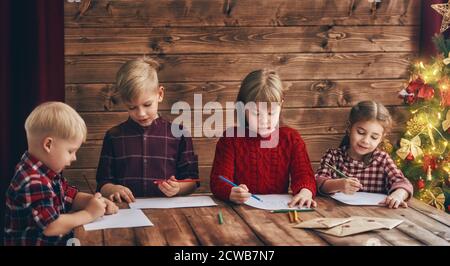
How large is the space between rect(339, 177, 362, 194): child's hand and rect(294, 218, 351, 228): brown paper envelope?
1.10 ft

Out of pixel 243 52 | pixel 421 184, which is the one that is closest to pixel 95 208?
pixel 243 52

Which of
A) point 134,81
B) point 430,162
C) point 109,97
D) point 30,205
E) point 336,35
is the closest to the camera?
point 30,205

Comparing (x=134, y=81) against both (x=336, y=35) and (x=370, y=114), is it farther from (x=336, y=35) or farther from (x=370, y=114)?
(x=336, y=35)

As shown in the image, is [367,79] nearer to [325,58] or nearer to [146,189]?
[325,58]

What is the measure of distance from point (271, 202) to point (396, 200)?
425mm

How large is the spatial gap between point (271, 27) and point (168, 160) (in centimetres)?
126

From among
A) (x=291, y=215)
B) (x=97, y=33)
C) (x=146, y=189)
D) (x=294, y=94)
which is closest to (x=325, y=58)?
(x=294, y=94)

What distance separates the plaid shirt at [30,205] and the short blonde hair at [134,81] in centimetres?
59

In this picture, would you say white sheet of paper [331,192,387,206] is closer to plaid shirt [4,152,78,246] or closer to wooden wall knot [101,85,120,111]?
plaid shirt [4,152,78,246]

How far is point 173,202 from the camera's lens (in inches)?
92.6

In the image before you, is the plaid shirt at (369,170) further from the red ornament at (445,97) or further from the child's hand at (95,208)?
the child's hand at (95,208)

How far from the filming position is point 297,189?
2.47 meters

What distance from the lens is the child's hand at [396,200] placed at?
231 cm

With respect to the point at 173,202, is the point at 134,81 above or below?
above
